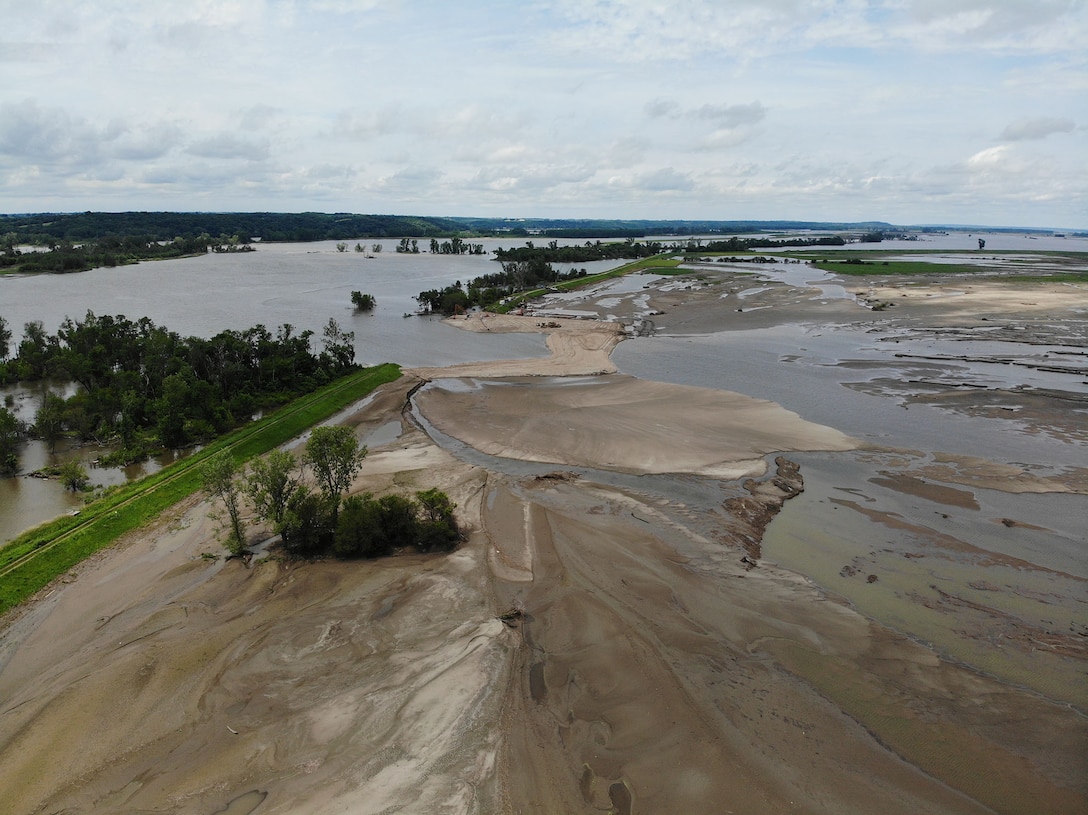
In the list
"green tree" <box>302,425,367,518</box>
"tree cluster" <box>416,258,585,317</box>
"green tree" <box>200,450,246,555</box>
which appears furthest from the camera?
"tree cluster" <box>416,258,585,317</box>

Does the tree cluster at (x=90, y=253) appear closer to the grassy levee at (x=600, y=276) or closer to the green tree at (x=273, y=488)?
the grassy levee at (x=600, y=276)

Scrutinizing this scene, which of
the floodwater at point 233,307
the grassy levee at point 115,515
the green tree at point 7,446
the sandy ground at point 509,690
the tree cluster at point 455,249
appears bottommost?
the sandy ground at point 509,690

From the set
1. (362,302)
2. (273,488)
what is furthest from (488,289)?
(273,488)

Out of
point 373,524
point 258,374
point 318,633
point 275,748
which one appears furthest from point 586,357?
point 275,748

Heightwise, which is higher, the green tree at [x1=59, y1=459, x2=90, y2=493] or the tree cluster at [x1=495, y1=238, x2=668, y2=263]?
the tree cluster at [x1=495, y1=238, x2=668, y2=263]

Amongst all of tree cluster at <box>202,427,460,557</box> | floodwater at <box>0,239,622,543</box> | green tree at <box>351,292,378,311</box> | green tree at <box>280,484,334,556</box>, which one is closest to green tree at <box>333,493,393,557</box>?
tree cluster at <box>202,427,460,557</box>

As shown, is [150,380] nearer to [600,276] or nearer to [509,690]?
[509,690]

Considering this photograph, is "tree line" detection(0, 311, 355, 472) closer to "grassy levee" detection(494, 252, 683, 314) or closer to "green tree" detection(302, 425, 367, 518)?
"green tree" detection(302, 425, 367, 518)

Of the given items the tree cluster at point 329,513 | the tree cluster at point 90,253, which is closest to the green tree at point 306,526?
the tree cluster at point 329,513
